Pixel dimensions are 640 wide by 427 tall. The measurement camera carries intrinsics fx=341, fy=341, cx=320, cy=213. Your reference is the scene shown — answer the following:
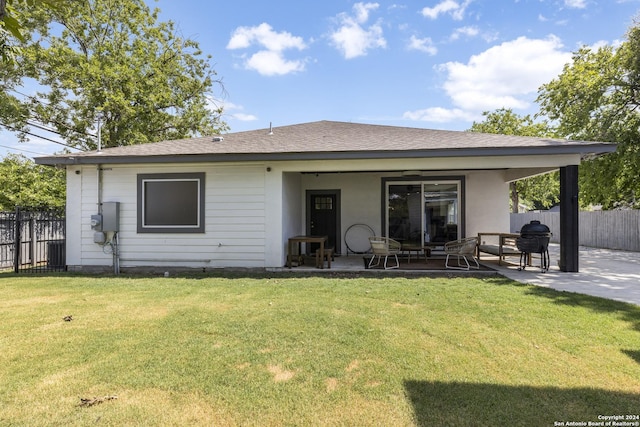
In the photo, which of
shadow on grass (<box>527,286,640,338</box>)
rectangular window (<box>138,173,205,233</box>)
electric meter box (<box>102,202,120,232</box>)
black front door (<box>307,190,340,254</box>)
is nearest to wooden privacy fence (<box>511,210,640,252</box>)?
shadow on grass (<box>527,286,640,338</box>)

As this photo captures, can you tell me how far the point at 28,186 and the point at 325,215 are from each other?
16.4 m

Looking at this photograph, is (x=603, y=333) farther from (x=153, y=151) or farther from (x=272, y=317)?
(x=153, y=151)

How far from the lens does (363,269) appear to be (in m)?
7.75

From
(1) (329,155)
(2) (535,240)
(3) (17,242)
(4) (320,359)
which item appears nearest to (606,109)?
(2) (535,240)

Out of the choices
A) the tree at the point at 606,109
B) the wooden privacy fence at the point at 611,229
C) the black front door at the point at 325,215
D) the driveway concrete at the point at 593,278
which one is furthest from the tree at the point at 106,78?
the wooden privacy fence at the point at 611,229

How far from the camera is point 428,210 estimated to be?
1026 cm

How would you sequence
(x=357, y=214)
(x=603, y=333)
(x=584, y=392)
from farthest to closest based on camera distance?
(x=357, y=214)
(x=603, y=333)
(x=584, y=392)

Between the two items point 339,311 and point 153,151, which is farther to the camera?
point 153,151

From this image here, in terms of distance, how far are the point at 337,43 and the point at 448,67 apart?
5004mm

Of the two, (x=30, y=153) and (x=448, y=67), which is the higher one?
(x=448, y=67)

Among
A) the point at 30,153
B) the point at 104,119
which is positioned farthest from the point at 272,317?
the point at 30,153

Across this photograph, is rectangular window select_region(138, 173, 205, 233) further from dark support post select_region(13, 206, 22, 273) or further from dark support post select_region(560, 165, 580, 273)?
dark support post select_region(560, 165, 580, 273)

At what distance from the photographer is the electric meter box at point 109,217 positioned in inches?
308

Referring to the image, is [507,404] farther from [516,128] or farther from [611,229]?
[516,128]
